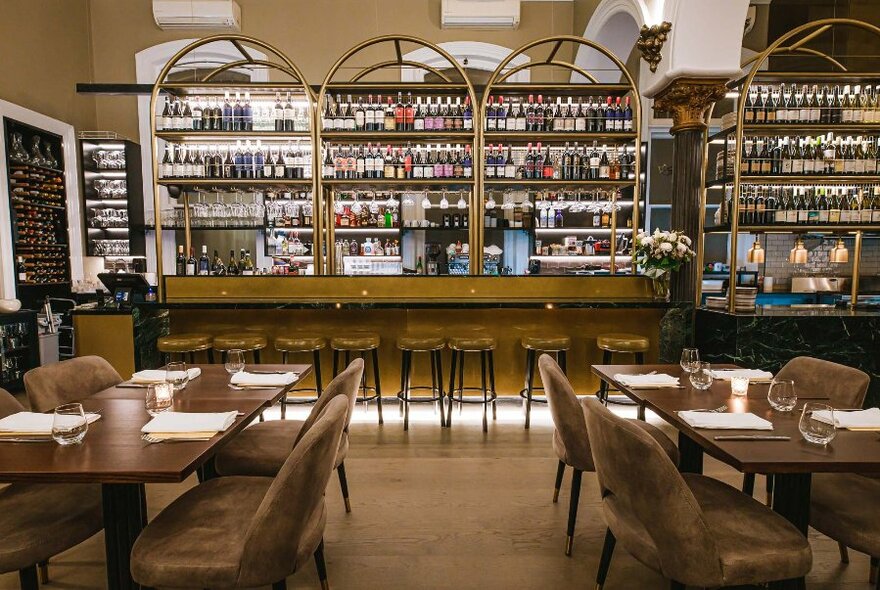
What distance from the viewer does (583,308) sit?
4469 mm

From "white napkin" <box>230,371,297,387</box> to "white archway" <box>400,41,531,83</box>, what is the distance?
6.58 m

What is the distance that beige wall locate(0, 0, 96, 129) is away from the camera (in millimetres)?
6297

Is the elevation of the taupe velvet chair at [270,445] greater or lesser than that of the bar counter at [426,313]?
lesser

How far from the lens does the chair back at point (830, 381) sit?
7.44 feet

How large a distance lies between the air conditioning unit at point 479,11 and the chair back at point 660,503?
7476 mm

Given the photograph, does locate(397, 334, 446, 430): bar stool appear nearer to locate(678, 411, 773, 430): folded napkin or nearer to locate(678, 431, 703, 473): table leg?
locate(678, 431, 703, 473): table leg

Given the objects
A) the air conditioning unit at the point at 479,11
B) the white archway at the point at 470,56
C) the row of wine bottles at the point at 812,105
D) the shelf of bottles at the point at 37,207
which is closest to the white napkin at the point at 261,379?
the row of wine bottles at the point at 812,105

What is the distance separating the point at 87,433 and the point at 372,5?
26.1ft

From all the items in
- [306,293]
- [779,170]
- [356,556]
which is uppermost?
[779,170]

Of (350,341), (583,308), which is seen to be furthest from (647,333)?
(350,341)

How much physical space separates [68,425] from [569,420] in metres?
1.85

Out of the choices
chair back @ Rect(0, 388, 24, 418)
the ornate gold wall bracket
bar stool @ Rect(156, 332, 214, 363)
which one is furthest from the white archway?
chair back @ Rect(0, 388, 24, 418)

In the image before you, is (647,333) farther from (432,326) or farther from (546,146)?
(546,146)

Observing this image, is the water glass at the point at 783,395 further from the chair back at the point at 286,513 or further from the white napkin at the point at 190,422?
the white napkin at the point at 190,422
